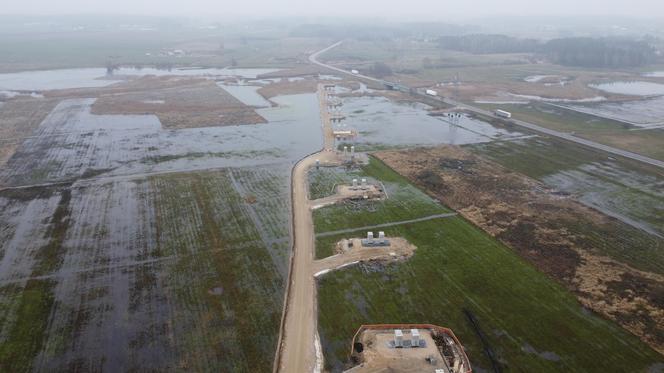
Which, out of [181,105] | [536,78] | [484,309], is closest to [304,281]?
[484,309]

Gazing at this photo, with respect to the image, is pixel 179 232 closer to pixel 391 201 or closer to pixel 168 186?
pixel 168 186

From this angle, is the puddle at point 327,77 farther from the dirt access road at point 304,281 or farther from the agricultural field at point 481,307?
the agricultural field at point 481,307

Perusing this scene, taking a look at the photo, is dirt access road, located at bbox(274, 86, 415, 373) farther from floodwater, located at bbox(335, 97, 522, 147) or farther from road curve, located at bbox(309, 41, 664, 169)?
road curve, located at bbox(309, 41, 664, 169)

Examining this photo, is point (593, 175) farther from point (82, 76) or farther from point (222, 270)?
point (82, 76)

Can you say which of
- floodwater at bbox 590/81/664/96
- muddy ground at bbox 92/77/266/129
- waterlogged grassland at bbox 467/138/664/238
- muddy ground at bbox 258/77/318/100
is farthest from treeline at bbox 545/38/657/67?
muddy ground at bbox 92/77/266/129

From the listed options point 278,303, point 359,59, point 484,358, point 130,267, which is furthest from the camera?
point 359,59

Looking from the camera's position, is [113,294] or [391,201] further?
[391,201]

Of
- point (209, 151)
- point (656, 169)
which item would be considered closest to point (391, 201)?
point (209, 151)
